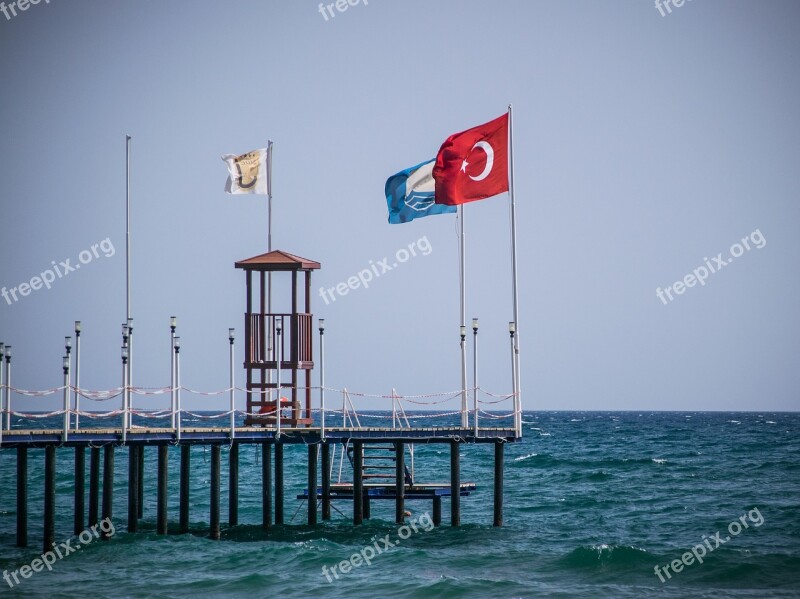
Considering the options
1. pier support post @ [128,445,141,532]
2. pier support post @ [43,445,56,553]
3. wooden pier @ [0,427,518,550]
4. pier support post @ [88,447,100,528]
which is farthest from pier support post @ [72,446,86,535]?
pier support post @ [43,445,56,553]

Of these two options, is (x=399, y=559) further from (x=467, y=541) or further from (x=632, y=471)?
(x=632, y=471)

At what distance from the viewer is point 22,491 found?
34531mm

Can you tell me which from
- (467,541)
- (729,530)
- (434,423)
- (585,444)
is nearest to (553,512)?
(729,530)

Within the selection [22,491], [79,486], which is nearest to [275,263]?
[79,486]

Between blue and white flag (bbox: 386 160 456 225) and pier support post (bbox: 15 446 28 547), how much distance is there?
1294 centimetres

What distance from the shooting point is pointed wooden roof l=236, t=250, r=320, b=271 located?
1497 inches

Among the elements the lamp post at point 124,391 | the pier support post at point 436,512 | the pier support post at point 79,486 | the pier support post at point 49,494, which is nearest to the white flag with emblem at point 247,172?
the lamp post at point 124,391

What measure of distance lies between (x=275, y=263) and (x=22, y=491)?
10.3 meters

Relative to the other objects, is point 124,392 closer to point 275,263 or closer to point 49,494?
point 49,494

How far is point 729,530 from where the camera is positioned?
4444 centimetres

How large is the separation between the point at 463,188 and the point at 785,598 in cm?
1454

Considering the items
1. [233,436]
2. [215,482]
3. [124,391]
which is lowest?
[215,482]

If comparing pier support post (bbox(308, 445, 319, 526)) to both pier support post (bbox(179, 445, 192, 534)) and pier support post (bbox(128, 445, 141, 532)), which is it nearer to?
pier support post (bbox(179, 445, 192, 534))

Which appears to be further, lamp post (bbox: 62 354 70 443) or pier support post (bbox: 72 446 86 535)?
pier support post (bbox: 72 446 86 535)
